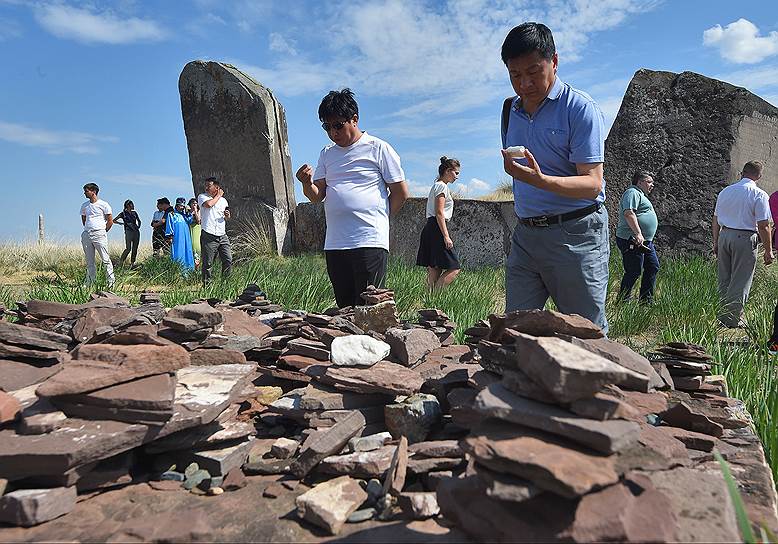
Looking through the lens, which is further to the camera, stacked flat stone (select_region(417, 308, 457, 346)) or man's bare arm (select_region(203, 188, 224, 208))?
man's bare arm (select_region(203, 188, 224, 208))

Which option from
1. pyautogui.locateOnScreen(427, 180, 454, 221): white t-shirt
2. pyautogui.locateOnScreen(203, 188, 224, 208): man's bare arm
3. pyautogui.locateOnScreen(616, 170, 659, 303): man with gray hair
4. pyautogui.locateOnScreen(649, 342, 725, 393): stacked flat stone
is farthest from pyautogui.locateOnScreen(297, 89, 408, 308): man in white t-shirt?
pyautogui.locateOnScreen(203, 188, 224, 208): man's bare arm

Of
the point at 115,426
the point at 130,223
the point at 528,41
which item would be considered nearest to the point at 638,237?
the point at 528,41

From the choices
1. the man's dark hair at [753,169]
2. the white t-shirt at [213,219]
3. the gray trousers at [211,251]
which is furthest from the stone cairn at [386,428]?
the white t-shirt at [213,219]

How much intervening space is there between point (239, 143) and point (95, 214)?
3.03 meters

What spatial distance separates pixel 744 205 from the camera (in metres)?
5.61

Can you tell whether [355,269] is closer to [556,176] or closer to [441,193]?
[556,176]

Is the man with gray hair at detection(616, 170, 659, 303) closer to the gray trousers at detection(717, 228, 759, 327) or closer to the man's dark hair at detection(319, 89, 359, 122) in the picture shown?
the gray trousers at detection(717, 228, 759, 327)

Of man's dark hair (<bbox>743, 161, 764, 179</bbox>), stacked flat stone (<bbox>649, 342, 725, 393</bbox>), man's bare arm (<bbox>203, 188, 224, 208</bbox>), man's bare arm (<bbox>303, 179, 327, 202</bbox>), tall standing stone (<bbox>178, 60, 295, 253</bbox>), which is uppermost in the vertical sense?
tall standing stone (<bbox>178, 60, 295, 253</bbox>)

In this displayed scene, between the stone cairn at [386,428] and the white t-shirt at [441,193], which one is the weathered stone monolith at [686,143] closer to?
the white t-shirt at [441,193]

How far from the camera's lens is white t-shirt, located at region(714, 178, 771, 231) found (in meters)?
5.51

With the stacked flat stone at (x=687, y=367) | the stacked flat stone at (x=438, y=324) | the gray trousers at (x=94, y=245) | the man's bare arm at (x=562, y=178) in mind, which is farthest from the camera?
the gray trousers at (x=94, y=245)

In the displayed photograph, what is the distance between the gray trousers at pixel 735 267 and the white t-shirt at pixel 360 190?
3.99 meters

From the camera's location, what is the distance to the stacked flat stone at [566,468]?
3.85 feet

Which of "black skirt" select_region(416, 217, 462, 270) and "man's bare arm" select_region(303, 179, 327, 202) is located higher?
"man's bare arm" select_region(303, 179, 327, 202)
